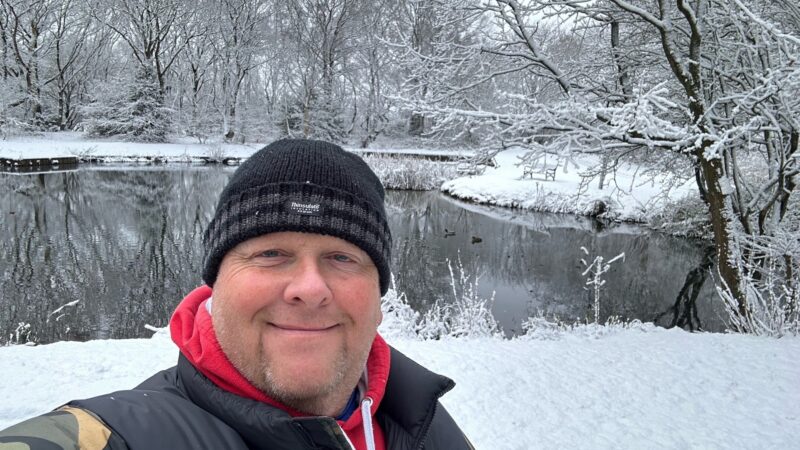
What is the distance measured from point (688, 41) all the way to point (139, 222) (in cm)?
1322

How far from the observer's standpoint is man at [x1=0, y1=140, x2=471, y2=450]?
997 mm

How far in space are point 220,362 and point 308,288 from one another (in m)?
0.27

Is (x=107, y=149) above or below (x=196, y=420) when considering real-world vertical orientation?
above

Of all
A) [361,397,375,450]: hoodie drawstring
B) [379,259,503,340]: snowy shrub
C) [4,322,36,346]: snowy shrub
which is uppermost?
[361,397,375,450]: hoodie drawstring

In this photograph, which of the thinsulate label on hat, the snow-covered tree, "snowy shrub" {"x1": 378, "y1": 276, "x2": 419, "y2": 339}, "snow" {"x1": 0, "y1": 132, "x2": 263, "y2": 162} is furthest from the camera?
"snow" {"x1": 0, "y1": 132, "x2": 263, "y2": 162}

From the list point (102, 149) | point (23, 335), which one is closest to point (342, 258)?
point (23, 335)

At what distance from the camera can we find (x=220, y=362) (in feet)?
3.69

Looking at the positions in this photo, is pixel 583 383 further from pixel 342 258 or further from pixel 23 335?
pixel 23 335

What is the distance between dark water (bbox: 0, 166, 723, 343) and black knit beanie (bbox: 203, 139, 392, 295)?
253 inches

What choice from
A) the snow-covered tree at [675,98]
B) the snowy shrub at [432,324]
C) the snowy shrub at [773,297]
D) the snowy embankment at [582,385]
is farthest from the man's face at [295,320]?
the snowy shrub at [773,297]

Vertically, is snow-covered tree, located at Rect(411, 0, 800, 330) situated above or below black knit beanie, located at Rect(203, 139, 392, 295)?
above

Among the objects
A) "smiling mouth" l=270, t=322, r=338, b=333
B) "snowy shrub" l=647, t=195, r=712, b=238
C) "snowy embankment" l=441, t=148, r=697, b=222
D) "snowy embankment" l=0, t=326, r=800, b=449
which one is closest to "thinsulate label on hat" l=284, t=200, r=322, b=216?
"smiling mouth" l=270, t=322, r=338, b=333

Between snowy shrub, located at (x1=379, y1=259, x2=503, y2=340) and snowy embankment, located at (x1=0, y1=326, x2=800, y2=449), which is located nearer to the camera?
snowy embankment, located at (x1=0, y1=326, x2=800, y2=449)

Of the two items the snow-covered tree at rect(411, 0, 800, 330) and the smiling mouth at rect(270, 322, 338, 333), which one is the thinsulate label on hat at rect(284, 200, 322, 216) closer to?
the smiling mouth at rect(270, 322, 338, 333)
